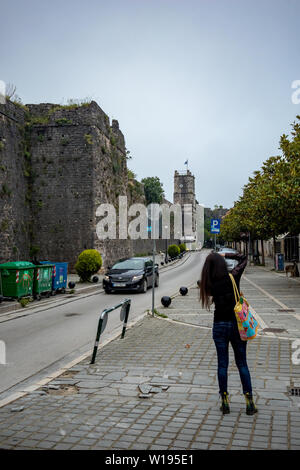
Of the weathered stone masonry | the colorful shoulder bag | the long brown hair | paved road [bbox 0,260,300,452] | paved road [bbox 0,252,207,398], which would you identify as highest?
the weathered stone masonry

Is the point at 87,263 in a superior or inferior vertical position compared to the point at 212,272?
inferior

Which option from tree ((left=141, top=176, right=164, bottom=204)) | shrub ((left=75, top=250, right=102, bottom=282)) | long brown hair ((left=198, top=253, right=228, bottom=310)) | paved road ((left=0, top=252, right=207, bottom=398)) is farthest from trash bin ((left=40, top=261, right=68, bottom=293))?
tree ((left=141, top=176, right=164, bottom=204))

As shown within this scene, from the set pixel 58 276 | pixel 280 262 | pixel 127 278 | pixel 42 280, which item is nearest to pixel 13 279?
pixel 42 280

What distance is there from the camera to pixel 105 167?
31.8 metres

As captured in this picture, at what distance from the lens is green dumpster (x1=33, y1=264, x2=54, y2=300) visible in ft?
52.4

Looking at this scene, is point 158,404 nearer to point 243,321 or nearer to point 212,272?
point 243,321

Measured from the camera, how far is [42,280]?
1638 centimetres

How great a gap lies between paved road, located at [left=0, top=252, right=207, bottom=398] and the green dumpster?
991 millimetres

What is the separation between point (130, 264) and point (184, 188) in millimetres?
98815

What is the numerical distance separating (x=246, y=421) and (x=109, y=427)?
1328 millimetres

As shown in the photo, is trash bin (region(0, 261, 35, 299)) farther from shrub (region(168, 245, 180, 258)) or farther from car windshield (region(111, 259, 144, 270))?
shrub (region(168, 245, 180, 258))

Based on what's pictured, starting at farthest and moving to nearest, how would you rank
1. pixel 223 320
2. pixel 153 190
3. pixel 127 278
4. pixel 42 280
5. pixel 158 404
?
pixel 153 190, pixel 127 278, pixel 42 280, pixel 158 404, pixel 223 320
